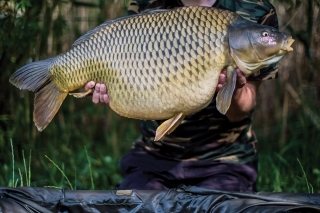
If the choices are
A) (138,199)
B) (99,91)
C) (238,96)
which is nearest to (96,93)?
(99,91)

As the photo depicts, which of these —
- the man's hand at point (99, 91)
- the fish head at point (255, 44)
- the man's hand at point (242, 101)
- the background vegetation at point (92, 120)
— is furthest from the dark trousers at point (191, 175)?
the fish head at point (255, 44)

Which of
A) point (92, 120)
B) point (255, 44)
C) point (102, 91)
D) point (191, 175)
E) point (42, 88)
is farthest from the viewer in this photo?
point (92, 120)

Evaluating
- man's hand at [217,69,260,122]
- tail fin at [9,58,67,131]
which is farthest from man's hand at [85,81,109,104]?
man's hand at [217,69,260,122]

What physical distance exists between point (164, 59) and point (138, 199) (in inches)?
15.8

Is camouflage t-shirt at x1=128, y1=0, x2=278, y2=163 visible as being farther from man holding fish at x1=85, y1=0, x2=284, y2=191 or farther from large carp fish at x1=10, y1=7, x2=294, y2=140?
large carp fish at x1=10, y1=7, x2=294, y2=140

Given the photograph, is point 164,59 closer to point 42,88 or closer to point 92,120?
point 42,88

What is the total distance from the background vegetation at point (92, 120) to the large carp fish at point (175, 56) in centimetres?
62

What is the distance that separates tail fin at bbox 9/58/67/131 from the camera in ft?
6.39

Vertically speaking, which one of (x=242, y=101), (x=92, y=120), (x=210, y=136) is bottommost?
(x=92, y=120)

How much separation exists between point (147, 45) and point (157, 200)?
1.37 feet

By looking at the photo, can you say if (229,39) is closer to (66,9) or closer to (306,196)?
(306,196)

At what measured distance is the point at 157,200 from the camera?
6.32 ft

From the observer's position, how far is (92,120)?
3332 millimetres

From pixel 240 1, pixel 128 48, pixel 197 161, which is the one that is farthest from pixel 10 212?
pixel 240 1
